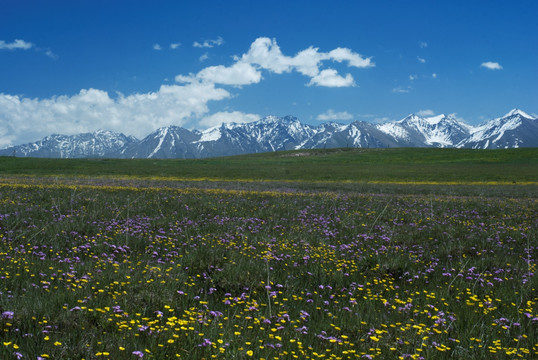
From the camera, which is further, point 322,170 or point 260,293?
point 322,170

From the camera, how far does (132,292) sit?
4617 millimetres

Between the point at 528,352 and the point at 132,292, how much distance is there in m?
4.31

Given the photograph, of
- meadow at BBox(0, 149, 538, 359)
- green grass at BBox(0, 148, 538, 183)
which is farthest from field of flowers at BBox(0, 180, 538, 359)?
green grass at BBox(0, 148, 538, 183)

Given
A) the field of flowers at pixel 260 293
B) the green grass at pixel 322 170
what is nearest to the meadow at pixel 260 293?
the field of flowers at pixel 260 293

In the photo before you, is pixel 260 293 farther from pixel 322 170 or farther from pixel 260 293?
pixel 322 170

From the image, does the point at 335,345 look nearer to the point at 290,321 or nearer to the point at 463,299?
the point at 290,321

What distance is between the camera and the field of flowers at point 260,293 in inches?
137

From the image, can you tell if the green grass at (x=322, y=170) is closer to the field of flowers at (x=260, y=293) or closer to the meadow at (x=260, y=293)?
the meadow at (x=260, y=293)

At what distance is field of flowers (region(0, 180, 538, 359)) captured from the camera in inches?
137

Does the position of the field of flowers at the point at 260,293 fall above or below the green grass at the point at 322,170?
below

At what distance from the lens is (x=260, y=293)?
5.48m

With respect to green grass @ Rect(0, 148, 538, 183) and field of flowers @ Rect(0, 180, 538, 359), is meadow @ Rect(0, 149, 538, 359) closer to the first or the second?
field of flowers @ Rect(0, 180, 538, 359)

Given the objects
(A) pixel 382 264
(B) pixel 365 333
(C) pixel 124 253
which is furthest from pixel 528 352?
(C) pixel 124 253

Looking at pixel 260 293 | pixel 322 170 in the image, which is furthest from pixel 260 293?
pixel 322 170
